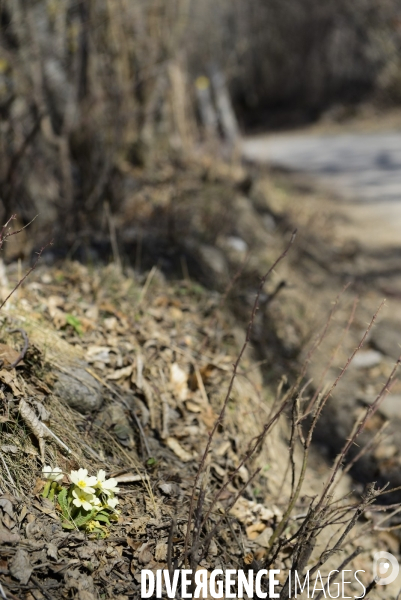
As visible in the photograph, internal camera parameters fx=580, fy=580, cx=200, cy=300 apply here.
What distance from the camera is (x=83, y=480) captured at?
214cm

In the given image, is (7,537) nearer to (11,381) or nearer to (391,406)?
(11,381)

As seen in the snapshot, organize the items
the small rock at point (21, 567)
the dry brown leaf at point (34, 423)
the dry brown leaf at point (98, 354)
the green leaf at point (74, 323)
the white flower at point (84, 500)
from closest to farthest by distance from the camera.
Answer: the small rock at point (21, 567)
the white flower at point (84, 500)
the dry brown leaf at point (34, 423)
the dry brown leaf at point (98, 354)
the green leaf at point (74, 323)

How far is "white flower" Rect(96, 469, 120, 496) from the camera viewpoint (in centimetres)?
217

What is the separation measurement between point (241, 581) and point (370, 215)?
6167mm

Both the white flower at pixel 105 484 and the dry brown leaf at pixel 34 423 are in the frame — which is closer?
the white flower at pixel 105 484

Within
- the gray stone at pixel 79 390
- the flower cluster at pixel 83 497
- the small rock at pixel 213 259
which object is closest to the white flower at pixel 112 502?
the flower cluster at pixel 83 497

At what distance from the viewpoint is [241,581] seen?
223 centimetres

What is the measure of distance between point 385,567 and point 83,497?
1.64 metres

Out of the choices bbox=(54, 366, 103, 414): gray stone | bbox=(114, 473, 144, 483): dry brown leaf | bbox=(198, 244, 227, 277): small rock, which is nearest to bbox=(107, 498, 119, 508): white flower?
bbox=(114, 473, 144, 483): dry brown leaf

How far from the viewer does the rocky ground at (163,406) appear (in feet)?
6.89

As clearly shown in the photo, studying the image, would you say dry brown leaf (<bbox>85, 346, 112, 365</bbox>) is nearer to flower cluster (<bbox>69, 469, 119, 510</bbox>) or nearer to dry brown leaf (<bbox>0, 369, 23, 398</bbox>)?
dry brown leaf (<bbox>0, 369, 23, 398</bbox>)

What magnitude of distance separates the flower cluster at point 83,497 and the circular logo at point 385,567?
1.42 meters

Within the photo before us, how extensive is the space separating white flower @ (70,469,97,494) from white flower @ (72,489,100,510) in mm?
15

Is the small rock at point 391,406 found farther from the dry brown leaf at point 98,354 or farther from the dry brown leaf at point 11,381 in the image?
the dry brown leaf at point 11,381
